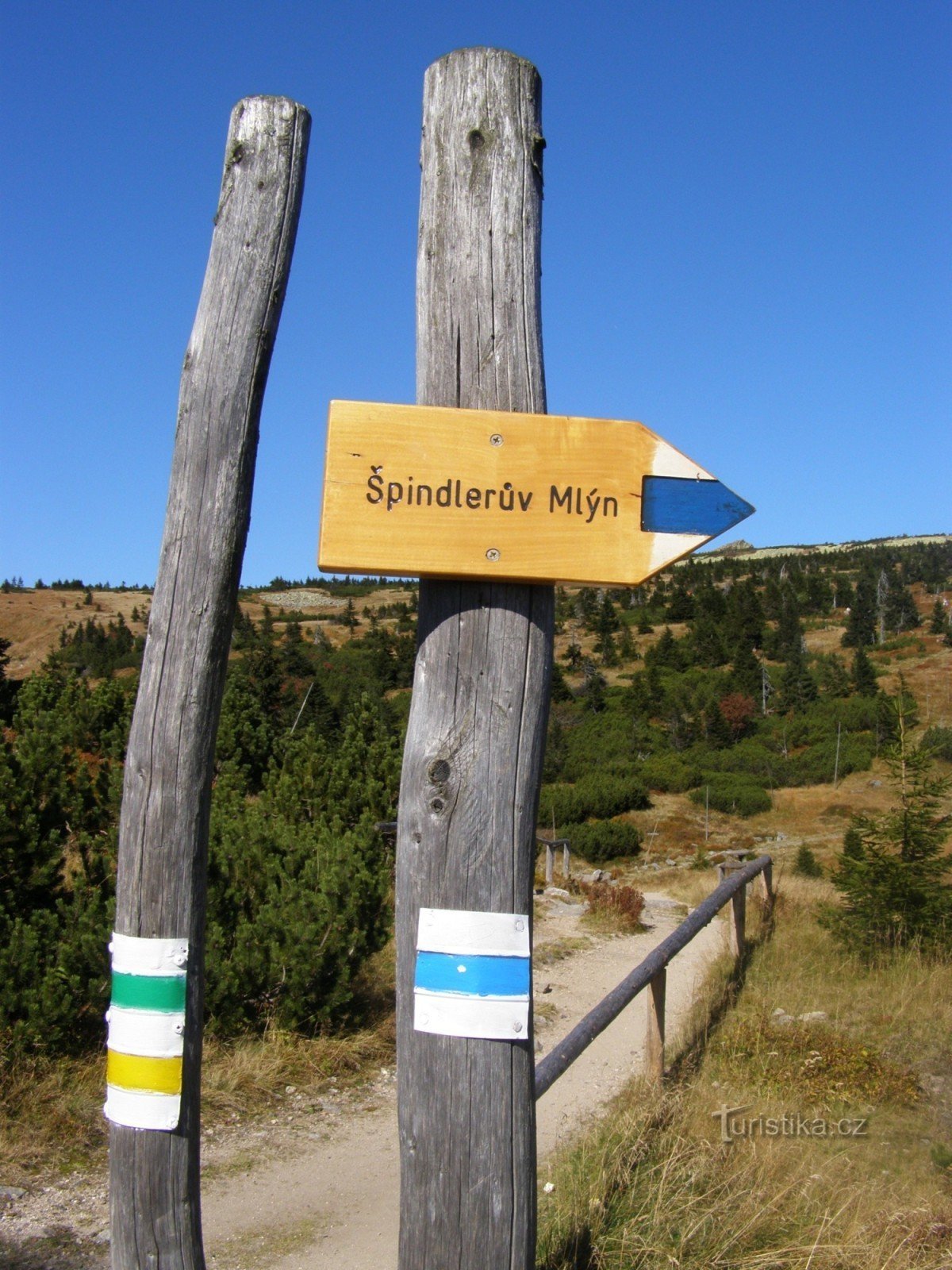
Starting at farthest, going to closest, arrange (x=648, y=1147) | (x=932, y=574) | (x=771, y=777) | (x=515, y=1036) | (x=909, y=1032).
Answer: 1. (x=932, y=574)
2. (x=771, y=777)
3. (x=909, y=1032)
4. (x=648, y=1147)
5. (x=515, y=1036)

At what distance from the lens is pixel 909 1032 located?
624cm

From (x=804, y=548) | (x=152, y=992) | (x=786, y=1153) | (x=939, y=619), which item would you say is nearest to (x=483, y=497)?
(x=152, y=992)

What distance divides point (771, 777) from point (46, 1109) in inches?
1351

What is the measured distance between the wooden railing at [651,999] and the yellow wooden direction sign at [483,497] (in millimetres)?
1451

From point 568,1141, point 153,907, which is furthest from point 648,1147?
point 153,907

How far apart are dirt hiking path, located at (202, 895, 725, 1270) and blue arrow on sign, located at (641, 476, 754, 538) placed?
10.4 ft

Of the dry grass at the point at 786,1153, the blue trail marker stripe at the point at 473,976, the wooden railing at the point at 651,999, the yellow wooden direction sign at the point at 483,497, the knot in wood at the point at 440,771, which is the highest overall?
the yellow wooden direction sign at the point at 483,497

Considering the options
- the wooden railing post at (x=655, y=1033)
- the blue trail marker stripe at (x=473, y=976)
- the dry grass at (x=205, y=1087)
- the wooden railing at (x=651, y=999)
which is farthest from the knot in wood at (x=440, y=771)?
the wooden railing post at (x=655, y=1033)

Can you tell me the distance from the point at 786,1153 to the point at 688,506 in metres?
3.21

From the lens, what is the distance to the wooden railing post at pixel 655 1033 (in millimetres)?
5180

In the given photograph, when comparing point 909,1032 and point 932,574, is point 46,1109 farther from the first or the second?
point 932,574

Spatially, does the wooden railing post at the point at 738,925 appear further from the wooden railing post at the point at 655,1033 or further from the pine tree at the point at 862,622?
the pine tree at the point at 862,622

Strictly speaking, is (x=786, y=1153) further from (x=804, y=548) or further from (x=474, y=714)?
(x=804, y=548)

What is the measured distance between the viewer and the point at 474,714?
1812mm
